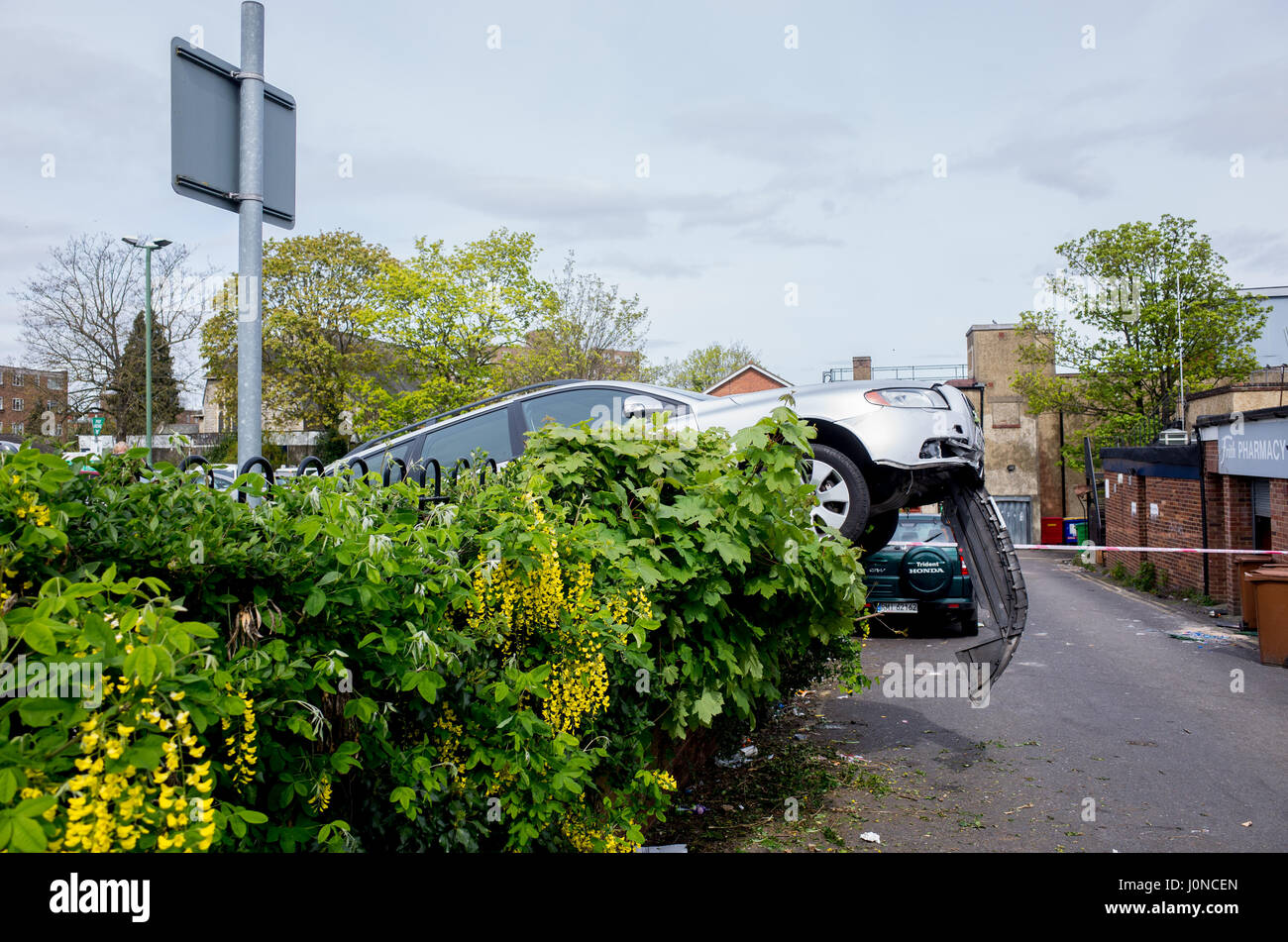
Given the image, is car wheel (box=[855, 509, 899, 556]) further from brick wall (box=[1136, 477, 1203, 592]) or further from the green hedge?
brick wall (box=[1136, 477, 1203, 592])

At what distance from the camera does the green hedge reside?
1.50 meters

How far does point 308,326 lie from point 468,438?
117 feet

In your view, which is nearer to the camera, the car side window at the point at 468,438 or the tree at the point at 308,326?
the car side window at the point at 468,438

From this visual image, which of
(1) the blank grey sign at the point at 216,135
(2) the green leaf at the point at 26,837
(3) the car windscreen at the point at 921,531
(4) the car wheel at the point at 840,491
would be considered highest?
(1) the blank grey sign at the point at 216,135

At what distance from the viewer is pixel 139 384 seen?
3919 centimetres

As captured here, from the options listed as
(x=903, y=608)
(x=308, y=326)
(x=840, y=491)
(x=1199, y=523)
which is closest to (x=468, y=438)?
(x=840, y=491)

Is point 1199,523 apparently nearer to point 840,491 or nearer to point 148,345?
point 840,491

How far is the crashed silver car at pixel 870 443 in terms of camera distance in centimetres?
631

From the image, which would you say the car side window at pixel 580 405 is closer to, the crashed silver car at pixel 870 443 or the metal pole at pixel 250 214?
the crashed silver car at pixel 870 443

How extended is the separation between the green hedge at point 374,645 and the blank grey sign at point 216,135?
1.74m

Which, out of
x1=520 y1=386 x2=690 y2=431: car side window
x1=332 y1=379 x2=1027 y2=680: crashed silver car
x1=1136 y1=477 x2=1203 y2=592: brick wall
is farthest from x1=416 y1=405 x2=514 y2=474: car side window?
x1=1136 y1=477 x2=1203 y2=592: brick wall

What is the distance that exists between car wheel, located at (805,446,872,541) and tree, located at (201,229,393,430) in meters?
34.6

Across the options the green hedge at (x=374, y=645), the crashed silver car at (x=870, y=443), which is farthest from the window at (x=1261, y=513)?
the green hedge at (x=374, y=645)

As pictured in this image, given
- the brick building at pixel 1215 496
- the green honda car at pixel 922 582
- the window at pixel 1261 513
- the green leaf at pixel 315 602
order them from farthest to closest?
1. the window at pixel 1261 513
2. the brick building at pixel 1215 496
3. the green honda car at pixel 922 582
4. the green leaf at pixel 315 602
